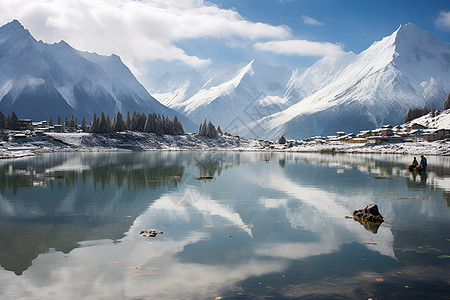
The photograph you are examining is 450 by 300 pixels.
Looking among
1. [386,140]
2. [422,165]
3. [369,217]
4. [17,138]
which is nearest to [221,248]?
[369,217]

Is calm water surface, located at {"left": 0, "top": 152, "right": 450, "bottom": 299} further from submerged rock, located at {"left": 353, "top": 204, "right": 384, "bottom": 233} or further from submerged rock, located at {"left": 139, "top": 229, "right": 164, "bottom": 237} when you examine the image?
submerged rock, located at {"left": 353, "top": 204, "right": 384, "bottom": 233}

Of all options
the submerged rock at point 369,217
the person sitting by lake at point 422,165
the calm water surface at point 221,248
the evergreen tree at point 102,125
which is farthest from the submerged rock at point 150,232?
the evergreen tree at point 102,125

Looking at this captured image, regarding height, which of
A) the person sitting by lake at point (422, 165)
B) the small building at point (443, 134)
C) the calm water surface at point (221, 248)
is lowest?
the calm water surface at point (221, 248)

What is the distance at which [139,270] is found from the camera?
49.5 ft

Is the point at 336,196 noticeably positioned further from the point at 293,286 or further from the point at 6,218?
the point at 6,218

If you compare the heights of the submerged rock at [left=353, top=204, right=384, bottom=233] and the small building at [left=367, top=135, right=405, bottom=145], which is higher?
the small building at [left=367, top=135, right=405, bottom=145]

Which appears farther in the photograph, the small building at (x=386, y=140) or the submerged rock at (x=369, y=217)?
the small building at (x=386, y=140)

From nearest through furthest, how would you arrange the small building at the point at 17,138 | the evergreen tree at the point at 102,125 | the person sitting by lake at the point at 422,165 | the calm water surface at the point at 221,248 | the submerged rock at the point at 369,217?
the calm water surface at the point at 221,248 < the submerged rock at the point at 369,217 < the person sitting by lake at the point at 422,165 < the small building at the point at 17,138 < the evergreen tree at the point at 102,125

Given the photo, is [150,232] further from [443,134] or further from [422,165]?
[443,134]

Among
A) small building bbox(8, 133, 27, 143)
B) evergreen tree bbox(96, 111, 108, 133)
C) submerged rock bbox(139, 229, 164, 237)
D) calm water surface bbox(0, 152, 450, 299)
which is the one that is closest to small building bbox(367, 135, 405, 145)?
evergreen tree bbox(96, 111, 108, 133)

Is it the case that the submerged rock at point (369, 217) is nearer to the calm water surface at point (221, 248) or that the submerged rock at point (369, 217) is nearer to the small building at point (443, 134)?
the calm water surface at point (221, 248)

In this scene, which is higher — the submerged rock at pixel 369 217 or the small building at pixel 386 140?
the small building at pixel 386 140

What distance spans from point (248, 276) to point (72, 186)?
3319 cm

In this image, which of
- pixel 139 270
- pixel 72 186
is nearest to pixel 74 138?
pixel 72 186
